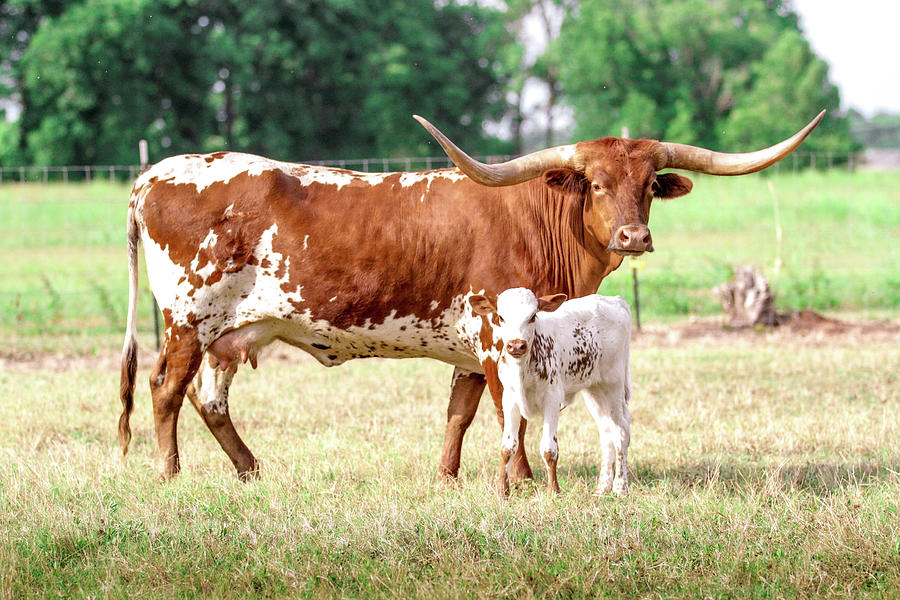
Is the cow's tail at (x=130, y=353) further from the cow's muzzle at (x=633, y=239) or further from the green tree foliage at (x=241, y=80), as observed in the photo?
the green tree foliage at (x=241, y=80)

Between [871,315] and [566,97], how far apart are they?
38.7m

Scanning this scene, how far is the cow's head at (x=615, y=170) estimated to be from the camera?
5.98 metres

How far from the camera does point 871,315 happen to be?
14.6m

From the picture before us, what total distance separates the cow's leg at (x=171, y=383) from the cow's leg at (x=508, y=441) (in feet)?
6.69

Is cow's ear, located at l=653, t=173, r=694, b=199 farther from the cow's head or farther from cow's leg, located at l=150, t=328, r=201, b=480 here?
cow's leg, located at l=150, t=328, r=201, b=480

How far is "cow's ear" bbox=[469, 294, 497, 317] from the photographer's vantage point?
576 cm

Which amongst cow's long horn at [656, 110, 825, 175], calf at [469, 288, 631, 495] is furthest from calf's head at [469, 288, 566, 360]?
cow's long horn at [656, 110, 825, 175]

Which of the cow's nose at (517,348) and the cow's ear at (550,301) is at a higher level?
the cow's ear at (550,301)

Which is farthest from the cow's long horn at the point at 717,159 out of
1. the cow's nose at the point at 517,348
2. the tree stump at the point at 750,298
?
the tree stump at the point at 750,298

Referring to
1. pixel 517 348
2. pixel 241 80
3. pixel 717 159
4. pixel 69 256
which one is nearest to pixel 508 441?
pixel 517 348

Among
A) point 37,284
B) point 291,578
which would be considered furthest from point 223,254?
point 37,284

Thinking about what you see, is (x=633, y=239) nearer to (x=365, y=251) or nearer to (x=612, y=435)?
(x=612, y=435)

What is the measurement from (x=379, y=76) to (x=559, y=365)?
37000mm

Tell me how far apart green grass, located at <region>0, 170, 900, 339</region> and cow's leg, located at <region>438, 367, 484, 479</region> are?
8.03m
